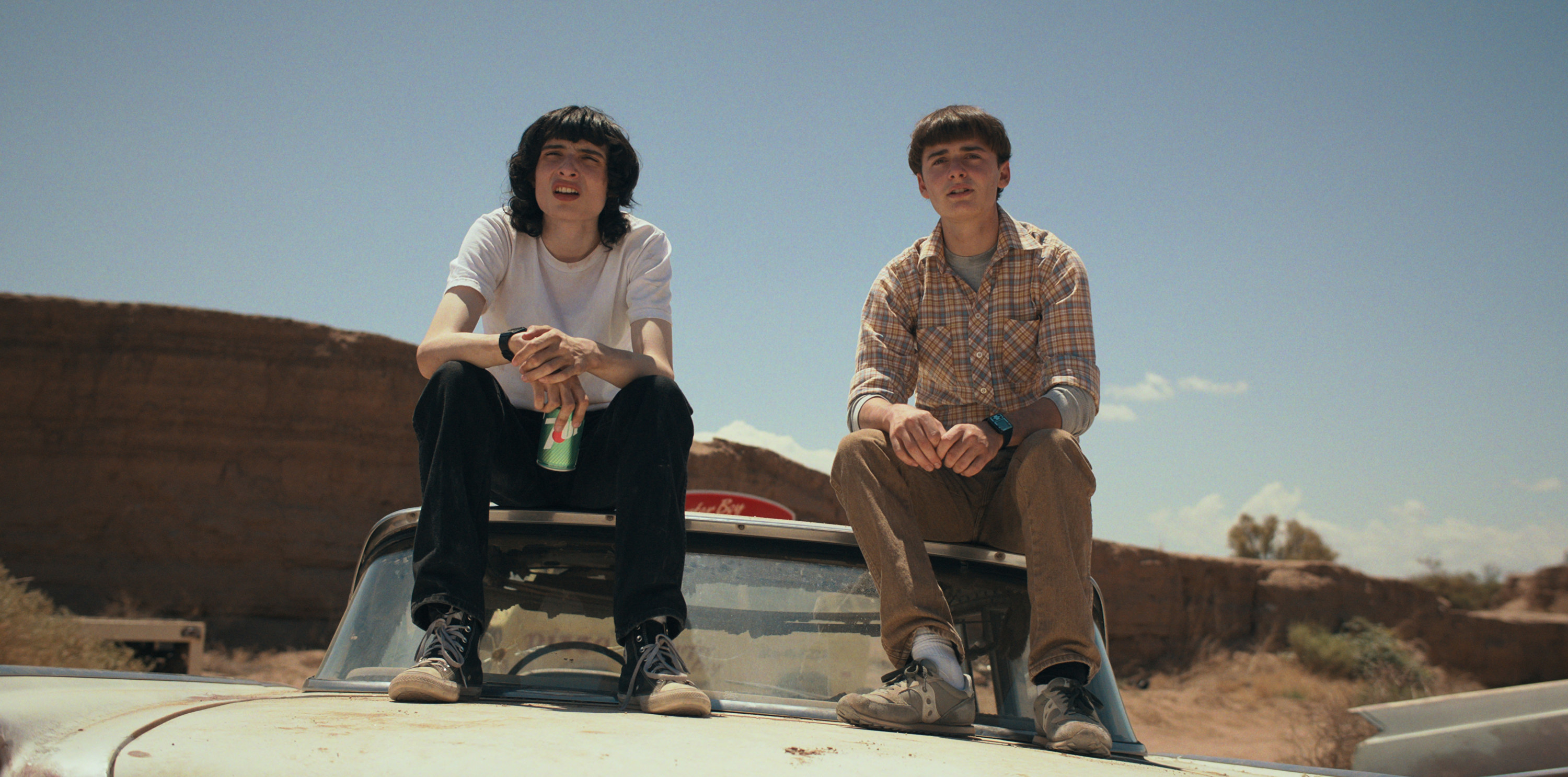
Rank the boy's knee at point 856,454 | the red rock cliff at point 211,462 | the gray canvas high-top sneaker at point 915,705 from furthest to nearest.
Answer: the red rock cliff at point 211,462
the boy's knee at point 856,454
the gray canvas high-top sneaker at point 915,705

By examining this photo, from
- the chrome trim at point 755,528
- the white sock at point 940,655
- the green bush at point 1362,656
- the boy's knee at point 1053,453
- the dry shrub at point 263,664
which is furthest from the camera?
the green bush at point 1362,656

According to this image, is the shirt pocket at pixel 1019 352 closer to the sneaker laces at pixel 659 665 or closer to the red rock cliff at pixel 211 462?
the sneaker laces at pixel 659 665

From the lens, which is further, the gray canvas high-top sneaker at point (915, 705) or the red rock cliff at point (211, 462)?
the red rock cliff at point (211, 462)

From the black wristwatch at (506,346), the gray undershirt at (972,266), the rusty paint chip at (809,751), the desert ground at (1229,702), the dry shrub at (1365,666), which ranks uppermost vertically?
the gray undershirt at (972,266)

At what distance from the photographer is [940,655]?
197 cm

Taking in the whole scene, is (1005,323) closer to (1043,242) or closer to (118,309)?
(1043,242)

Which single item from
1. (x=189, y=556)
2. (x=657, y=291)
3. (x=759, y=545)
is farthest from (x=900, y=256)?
(x=189, y=556)

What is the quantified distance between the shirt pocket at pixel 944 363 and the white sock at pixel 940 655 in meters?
0.84

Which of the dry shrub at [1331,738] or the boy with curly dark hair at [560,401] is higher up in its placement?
the boy with curly dark hair at [560,401]

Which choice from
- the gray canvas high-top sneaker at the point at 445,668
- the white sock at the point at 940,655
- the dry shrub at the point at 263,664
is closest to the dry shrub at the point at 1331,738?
the white sock at the point at 940,655

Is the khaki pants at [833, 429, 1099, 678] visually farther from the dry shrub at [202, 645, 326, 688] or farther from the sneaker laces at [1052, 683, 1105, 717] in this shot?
the dry shrub at [202, 645, 326, 688]

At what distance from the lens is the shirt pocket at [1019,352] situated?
8.66 feet

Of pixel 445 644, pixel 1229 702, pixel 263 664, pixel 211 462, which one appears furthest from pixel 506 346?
pixel 1229 702

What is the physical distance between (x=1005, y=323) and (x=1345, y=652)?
63.2 ft
